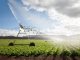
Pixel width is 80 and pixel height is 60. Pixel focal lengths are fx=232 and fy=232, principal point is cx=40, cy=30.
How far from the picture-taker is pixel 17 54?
27.5 m

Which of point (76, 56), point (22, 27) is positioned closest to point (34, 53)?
point (76, 56)

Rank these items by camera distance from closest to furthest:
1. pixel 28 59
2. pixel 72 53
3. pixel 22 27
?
1. pixel 28 59
2. pixel 72 53
3. pixel 22 27

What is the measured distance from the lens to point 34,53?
27875 millimetres

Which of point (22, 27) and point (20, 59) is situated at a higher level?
point (22, 27)

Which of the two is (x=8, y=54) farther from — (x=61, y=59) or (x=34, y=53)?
(x=61, y=59)

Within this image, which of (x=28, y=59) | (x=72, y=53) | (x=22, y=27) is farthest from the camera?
(x=22, y=27)

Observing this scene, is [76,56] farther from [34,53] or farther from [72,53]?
[34,53]

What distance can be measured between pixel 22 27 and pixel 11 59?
3814cm

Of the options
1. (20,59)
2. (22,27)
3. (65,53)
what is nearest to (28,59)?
(20,59)

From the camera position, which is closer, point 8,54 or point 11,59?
point 11,59

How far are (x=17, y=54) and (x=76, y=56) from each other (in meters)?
6.91

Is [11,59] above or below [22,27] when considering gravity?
below

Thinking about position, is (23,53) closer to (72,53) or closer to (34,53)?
(34,53)

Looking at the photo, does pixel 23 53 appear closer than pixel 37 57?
No
